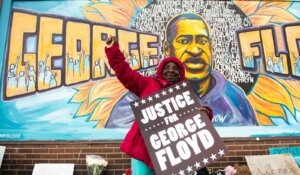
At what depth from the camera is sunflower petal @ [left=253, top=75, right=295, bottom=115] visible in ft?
14.8

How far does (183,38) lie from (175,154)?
9.28 feet

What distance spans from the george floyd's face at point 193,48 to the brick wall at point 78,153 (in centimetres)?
111

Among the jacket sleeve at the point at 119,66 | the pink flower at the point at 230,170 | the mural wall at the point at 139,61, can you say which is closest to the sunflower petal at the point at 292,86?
the mural wall at the point at 139,61

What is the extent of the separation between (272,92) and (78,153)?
2921 millimetres

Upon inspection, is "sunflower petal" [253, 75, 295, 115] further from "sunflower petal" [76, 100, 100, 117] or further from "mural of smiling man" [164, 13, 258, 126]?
"sunflower petal" [76, 100, 100, 117]

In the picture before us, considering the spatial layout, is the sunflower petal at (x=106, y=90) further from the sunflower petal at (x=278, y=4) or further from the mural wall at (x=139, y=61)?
the sunflower petal at (x=278, y=4)

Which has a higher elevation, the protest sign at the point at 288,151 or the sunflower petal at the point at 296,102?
the sunflower petal at the point at 296,102

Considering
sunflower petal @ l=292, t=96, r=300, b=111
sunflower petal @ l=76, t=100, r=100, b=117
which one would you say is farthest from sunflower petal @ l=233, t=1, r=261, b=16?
sunflower petal @ l=76, t=100, r=100, b=117

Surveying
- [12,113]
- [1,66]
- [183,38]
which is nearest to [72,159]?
[12,113]

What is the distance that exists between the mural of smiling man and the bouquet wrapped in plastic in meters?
1.65

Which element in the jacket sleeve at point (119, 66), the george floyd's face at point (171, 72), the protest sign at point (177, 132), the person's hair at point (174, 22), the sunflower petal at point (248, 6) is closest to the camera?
the protest sign at point (177, 132)

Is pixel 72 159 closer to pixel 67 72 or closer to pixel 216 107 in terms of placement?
pixel 67 72

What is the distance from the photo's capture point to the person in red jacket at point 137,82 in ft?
7.70

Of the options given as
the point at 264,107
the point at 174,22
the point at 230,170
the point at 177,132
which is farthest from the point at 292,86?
the point at 177,132
